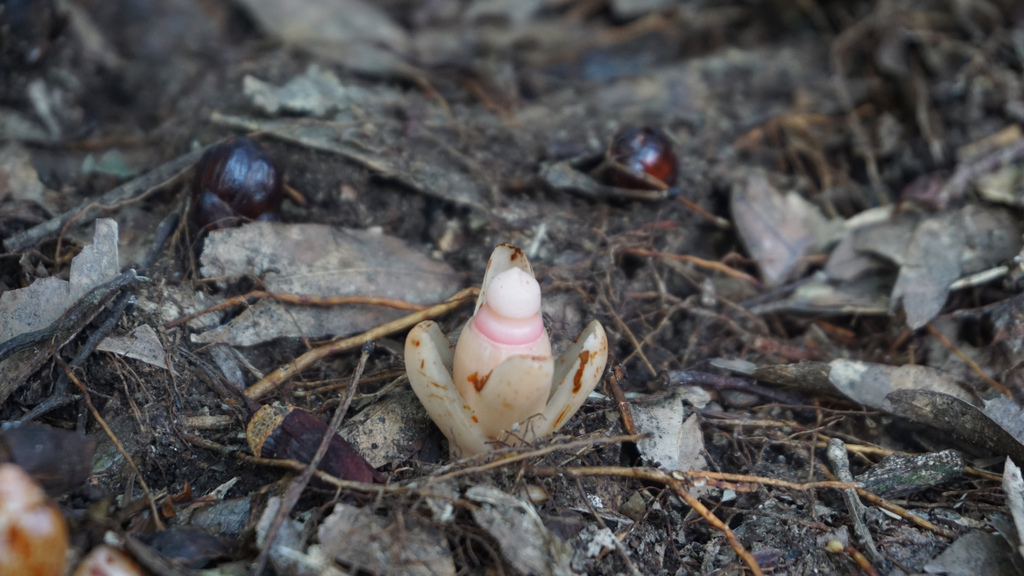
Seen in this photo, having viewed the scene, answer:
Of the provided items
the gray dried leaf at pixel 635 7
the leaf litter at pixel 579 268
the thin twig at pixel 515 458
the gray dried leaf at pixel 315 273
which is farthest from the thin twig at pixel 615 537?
the gray dried leaf at pixel 635 7

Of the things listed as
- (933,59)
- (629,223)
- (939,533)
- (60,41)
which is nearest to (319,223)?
(629,223)

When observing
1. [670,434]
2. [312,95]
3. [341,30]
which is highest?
[341,30]

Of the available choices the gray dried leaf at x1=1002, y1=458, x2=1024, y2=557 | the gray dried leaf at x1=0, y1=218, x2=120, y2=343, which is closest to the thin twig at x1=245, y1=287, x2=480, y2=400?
the gray dried leaf at x1=0, y1=218, x2=120, y2=343

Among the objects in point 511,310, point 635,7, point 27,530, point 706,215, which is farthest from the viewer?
point 635,7

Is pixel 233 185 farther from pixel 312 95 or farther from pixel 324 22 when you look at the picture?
pixel 324 22

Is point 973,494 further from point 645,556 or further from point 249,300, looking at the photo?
point 249,300

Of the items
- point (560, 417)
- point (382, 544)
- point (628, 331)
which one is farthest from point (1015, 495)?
point (382, 544)

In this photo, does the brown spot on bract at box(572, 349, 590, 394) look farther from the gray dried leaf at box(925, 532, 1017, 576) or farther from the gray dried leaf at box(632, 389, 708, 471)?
the gray dried leaf at box(925, 532, 1017, 576)
